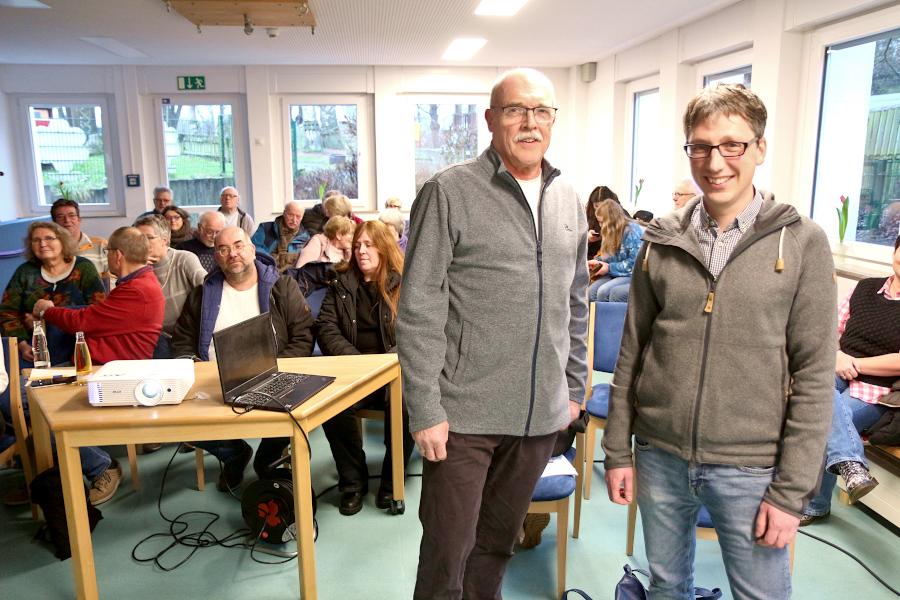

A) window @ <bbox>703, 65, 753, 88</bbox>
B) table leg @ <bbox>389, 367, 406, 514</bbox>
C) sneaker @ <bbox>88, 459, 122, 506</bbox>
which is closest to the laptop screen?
table leg @ <bbox>389, 367, 406, 514</bbox>

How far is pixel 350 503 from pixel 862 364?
87.7 inches

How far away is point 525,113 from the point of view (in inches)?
55.2

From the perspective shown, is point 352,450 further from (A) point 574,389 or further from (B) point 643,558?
(A) point 574,389

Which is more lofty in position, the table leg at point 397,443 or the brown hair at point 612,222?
the brown hair at point 612,222

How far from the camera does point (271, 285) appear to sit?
302cm

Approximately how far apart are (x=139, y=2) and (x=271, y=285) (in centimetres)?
287

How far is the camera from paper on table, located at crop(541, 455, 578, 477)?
211 centimetres

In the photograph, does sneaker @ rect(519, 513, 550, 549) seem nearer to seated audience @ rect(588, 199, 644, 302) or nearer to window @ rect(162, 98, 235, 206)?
seated audience @ rect(588, 199, 644, 302)

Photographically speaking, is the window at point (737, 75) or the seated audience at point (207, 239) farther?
the window at point (737, 75)

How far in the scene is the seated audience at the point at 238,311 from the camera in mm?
2895

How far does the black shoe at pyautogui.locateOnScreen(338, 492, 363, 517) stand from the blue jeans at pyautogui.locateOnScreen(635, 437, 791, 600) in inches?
60.5

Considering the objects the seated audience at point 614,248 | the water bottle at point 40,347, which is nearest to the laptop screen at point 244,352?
the water bottle at point 40,347

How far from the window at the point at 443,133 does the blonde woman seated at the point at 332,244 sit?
3971mm

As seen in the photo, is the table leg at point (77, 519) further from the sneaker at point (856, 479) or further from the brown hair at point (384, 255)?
the sneaker at point (856, 479)
